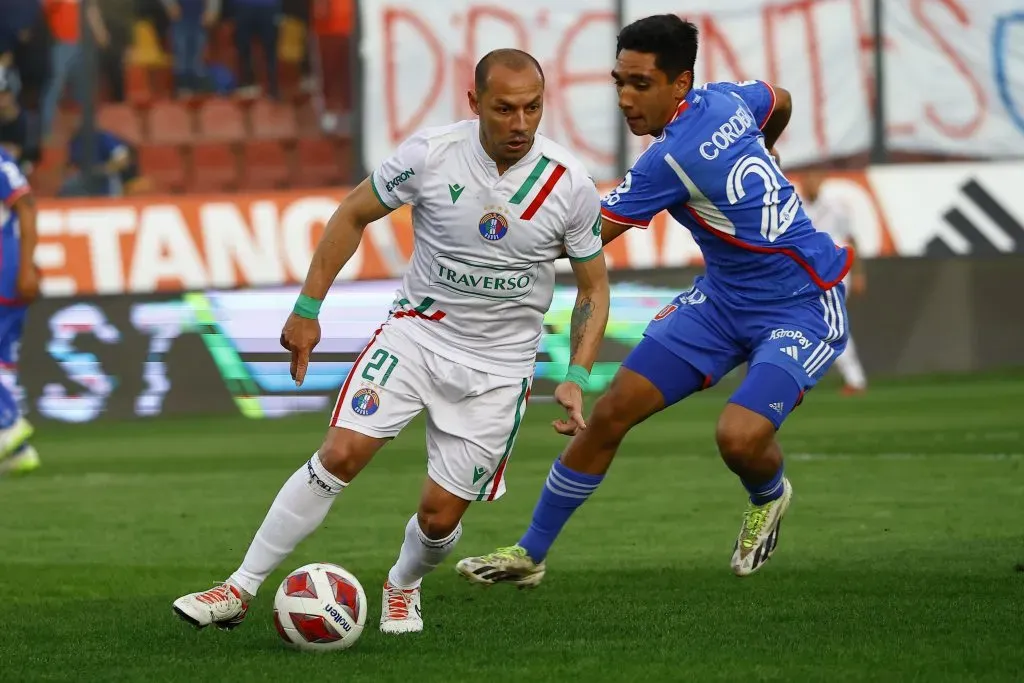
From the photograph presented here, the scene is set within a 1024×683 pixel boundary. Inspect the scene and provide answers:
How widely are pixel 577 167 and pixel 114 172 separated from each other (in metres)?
14.9

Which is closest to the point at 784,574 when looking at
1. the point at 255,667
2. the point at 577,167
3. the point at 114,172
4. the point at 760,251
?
the point at 760,251

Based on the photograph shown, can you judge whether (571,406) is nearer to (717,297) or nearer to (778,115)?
(717,297)

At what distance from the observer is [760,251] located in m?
7.20

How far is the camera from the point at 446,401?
20.6 ft

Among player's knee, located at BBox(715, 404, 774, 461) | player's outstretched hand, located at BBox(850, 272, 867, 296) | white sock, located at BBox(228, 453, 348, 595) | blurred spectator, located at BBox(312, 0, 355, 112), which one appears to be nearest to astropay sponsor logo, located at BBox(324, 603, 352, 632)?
white sock, located at BBox(228, 453, 348, 595)

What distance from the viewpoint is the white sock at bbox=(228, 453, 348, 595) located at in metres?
6.00

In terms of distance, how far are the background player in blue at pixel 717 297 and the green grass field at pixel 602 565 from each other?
0.37 metres

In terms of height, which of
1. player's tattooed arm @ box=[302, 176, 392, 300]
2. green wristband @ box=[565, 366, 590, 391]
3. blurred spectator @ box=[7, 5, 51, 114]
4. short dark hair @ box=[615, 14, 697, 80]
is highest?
short dark hair @ box=[615, 14, 697, 80]

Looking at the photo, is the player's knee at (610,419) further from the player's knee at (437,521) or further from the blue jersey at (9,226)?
the blue jersey at (9,226)

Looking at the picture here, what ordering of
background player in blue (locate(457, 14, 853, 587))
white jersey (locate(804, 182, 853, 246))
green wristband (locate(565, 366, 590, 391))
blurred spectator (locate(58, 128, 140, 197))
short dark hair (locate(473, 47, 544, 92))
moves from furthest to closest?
blurred spectator (locate(58, 128, 140, 197)) → white jersey (locate(804, 182, 853, 246)) → background player in blue (locate(457, 14, 853, 587)) → green wristband (locate(565, 366, 590, 391)) → short dark hair (locate(473, 47, 544, 92))

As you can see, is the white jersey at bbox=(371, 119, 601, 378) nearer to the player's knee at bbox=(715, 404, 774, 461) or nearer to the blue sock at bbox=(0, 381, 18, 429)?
the player's knee at bbox=(715, 404, 774, 461)

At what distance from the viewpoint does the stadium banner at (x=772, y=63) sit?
20.9 m

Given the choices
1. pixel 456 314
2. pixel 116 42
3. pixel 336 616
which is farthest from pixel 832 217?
pixel 336 616

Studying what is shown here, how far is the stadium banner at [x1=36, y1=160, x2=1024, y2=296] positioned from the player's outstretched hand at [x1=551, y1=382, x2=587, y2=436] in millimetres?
13427
